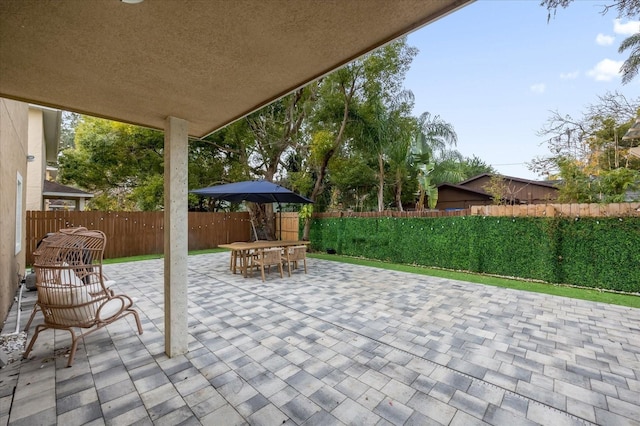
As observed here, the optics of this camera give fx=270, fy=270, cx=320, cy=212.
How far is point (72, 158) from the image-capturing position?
12047mm

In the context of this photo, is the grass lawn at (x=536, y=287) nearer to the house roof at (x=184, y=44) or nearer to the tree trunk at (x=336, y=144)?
the tree trunk at (x=336, y=144)

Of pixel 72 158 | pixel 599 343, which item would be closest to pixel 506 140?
pixel 599 343

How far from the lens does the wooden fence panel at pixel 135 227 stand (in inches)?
329

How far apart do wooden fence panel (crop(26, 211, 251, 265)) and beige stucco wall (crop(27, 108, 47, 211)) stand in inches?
64.7

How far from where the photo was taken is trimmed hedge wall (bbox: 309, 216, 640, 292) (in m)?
5.46

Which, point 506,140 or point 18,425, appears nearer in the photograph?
point 18,425

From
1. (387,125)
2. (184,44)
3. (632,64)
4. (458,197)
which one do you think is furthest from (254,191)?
(458,197)

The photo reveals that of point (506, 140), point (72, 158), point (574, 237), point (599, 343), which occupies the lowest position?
point (599, 343)

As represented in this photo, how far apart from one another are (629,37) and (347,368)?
13.9 metres

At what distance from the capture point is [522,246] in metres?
6.53

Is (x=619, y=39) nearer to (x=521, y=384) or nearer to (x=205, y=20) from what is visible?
(x=521, y=384)

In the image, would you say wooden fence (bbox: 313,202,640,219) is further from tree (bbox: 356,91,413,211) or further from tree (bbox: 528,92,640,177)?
tree (bbox: 528,92,640,177)

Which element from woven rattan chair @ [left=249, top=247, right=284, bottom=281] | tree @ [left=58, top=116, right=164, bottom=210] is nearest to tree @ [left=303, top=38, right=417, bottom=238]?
woven rattan chair @ [left=249, top=247, right=284, bottom=281]

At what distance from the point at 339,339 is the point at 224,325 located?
1616 millimetres
